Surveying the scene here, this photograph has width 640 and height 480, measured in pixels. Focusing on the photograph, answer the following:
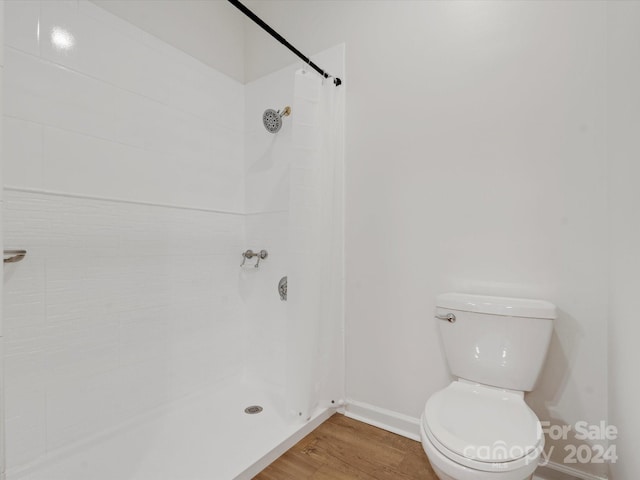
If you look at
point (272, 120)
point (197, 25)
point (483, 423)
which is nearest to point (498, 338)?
point (483, 423)

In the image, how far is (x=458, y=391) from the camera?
1.32 meters

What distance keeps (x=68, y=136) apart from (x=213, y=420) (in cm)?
154

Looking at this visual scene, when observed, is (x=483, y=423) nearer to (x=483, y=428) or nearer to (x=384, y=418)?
(x=483, y=428)

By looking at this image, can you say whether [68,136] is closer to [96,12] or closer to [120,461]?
[96,12]

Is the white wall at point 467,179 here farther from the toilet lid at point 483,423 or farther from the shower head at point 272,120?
the shower head at point 272,120

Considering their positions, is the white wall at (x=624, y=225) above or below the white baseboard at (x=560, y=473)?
above

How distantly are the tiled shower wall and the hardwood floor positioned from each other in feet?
2.58

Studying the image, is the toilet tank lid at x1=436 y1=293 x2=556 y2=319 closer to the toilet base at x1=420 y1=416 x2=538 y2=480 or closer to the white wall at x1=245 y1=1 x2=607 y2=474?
the white wall at x1=245 y1=1 x2=607 y2=474

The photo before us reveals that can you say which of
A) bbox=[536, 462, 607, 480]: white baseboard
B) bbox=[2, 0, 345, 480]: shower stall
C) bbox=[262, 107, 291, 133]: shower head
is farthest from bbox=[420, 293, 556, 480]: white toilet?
bbox=[262, 107, 291, 133]: shower head

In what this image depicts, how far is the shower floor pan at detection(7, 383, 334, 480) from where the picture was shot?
1361 mm

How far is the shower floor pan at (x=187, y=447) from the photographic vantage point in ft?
4.47

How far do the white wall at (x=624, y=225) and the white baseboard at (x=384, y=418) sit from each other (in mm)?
763

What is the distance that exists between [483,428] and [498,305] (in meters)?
0.44

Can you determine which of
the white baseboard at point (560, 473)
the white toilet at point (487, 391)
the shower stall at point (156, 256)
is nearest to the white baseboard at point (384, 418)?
the shower stall at point (156, 256)
